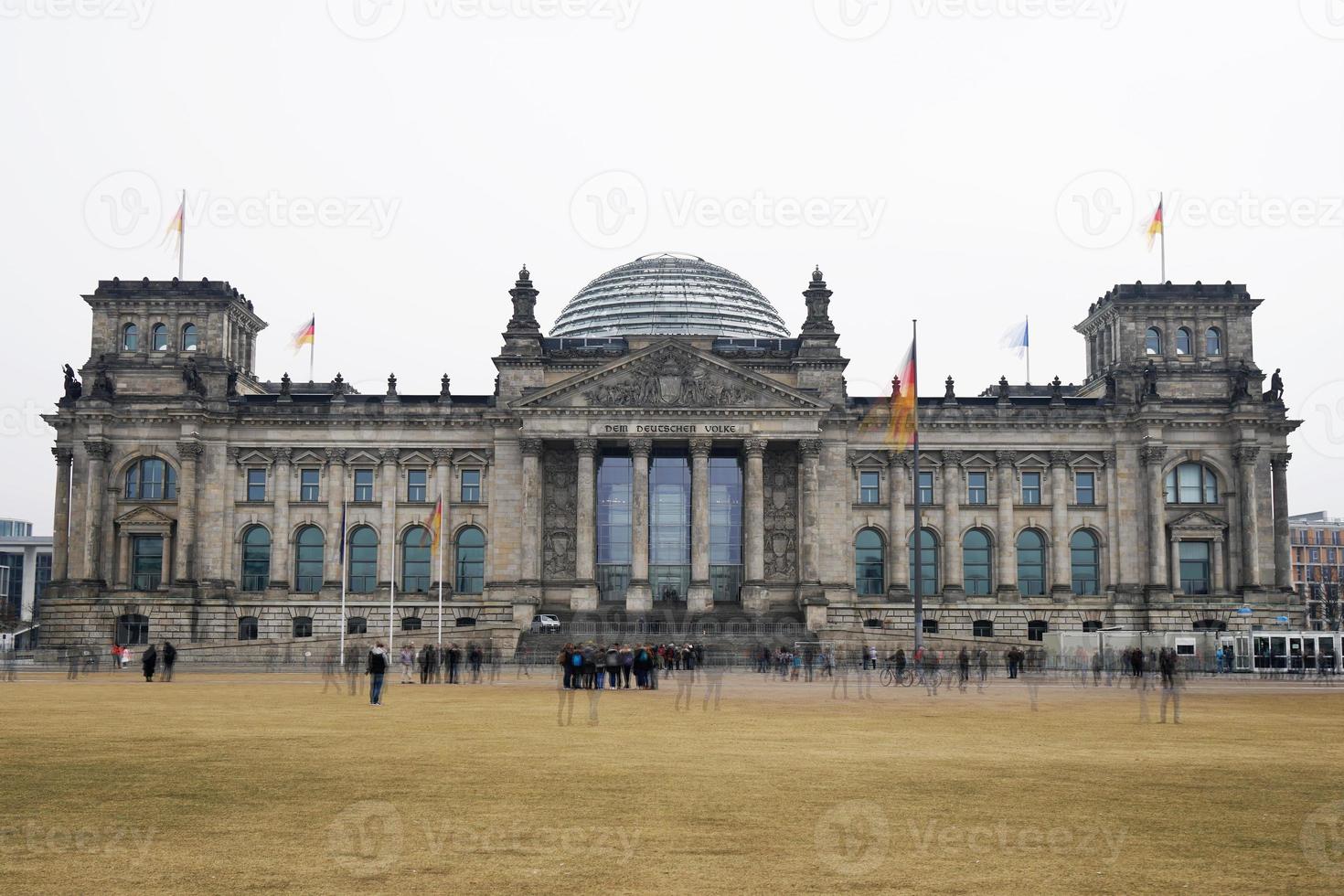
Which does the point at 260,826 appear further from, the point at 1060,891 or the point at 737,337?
the point at 737,337

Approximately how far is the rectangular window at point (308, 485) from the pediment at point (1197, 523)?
5457 cm

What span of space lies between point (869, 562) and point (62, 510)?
51097 millimetres

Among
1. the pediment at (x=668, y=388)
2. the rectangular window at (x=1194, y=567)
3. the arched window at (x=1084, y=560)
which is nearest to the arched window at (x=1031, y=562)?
the arched window at (x=1084, y=560)

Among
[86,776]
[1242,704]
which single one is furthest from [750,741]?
[1242,704]

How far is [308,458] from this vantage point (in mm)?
94000

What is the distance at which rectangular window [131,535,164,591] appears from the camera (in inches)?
3627

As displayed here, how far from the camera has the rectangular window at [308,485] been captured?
308 feet

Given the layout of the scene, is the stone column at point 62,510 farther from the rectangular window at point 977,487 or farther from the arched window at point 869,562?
the rectangular window at point 977,487

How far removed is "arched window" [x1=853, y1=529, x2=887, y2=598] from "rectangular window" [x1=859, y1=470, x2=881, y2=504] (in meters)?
2.01

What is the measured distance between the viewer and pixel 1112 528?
93625 millimetres

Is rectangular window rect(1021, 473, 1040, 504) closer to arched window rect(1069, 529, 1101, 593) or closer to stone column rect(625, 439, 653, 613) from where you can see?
arched window rect(1069, 529, 1101, 593)

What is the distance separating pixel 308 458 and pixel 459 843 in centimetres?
8024

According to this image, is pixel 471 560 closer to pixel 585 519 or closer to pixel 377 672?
pixel 585 519

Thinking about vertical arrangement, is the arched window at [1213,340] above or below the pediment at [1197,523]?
above
